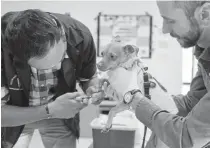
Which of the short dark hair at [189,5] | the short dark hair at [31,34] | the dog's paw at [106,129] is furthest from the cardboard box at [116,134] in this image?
the short dark hair at [189,5]

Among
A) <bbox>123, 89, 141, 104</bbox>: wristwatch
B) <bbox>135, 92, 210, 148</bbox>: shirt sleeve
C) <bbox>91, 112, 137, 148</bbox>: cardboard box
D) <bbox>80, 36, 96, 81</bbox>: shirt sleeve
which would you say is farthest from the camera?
<bbox>80, 36, 96, 81</bbox>: shirt sleeve

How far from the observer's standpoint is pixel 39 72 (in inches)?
44.8

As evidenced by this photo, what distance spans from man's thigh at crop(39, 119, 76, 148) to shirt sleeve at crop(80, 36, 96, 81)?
243 millimetres

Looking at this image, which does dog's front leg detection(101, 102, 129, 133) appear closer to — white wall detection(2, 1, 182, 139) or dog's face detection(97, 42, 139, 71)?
dog's face detection(97, 42, 139, 71)

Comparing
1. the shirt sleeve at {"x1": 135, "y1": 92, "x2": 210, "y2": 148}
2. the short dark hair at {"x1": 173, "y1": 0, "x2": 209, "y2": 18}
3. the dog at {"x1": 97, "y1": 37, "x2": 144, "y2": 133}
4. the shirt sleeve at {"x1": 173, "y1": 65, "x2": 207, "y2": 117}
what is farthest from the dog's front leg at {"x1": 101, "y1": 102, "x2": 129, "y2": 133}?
the short dark hair at {"x1": 173, "y1": 0, "x2": 209, "y2": 18}

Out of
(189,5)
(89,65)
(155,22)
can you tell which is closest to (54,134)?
(89,65)

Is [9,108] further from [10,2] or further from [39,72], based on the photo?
[10,2]

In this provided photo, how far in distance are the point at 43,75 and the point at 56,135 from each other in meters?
0.32

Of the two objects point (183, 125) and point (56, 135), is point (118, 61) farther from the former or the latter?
point (56, 135)

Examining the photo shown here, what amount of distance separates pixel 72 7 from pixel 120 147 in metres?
0.85

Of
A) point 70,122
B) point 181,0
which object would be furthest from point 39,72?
point 181,0

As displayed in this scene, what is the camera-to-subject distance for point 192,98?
1.02 meters

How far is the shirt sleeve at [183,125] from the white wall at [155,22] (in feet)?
1.64

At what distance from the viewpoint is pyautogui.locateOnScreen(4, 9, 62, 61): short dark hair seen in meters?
0.88
